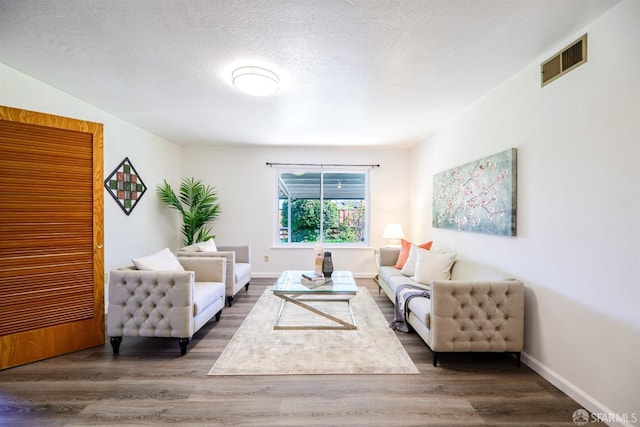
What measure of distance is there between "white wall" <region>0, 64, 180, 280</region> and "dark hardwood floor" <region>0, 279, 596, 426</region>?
1584 mm

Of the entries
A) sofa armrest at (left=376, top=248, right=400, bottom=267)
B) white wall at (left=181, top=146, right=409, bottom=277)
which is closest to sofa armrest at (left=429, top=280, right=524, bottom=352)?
sofa armrest at (left=376, top=248, right=400, bottom=267)

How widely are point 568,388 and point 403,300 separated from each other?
1.29 m

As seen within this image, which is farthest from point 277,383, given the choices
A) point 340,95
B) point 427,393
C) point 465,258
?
point 340,95

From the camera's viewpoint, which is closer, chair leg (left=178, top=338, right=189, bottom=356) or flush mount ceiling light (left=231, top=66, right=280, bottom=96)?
flush mount ceiling light (left=231, top=66, right=280, bottom=96)

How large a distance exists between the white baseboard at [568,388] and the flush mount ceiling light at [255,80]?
309 centimetres

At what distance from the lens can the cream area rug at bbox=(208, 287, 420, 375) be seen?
216 cm

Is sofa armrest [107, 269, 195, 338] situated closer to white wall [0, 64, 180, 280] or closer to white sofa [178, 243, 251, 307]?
white sofa [178, 243, 251, 307]

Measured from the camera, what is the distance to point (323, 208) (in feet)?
17.2

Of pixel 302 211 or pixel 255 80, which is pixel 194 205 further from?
pixel 255 80

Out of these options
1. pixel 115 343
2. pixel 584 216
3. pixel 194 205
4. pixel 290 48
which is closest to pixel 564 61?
pixel 584 216

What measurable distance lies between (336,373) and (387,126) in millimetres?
3064

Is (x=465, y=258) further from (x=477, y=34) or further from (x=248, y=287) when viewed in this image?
(x=248, y=287)

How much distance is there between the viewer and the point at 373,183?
16.8 feet

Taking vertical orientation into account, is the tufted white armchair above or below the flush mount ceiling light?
below
